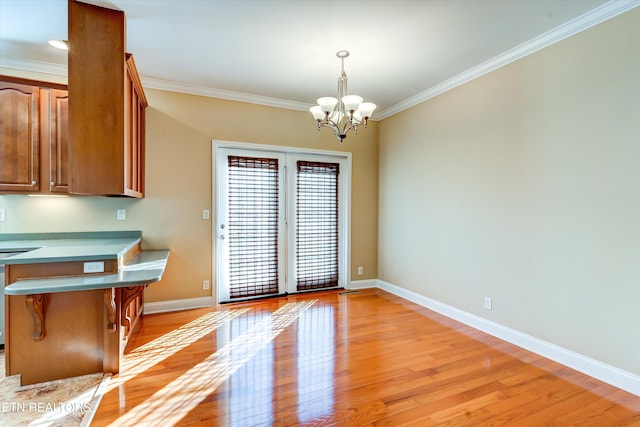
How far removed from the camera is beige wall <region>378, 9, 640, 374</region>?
7.40 ft

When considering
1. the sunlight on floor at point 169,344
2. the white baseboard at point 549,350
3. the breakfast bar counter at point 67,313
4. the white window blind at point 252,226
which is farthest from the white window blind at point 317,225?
the breakfast bar counter at point 67,313

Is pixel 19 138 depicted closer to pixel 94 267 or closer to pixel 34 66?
pixel 34 66

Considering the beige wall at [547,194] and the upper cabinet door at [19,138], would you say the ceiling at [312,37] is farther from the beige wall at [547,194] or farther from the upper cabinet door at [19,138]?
the upper cabinet door at [19,138]

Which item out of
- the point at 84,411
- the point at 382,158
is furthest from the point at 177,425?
the point at 382,158

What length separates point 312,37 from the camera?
2721 mm

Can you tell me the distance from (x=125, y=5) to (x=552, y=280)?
13.2 feet

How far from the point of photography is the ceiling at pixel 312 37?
232 centimetres

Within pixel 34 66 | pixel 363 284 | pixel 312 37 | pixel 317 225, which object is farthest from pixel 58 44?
pixel 363 284

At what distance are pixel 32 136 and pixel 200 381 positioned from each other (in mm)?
2749

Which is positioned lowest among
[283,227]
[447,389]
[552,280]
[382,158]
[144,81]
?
[447,389]

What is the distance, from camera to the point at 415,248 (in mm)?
4250

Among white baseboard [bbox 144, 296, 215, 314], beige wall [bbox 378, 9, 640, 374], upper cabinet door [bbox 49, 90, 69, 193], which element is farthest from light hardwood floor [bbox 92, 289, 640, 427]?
upper cabinet door [bbox 49, 90, 69, 193]

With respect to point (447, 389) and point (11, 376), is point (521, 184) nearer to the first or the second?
point (447, 389)

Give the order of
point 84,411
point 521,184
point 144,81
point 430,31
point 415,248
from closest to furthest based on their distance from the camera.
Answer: point 84,411
point 430,31
point 521,184
point 144,81
point 415,248
